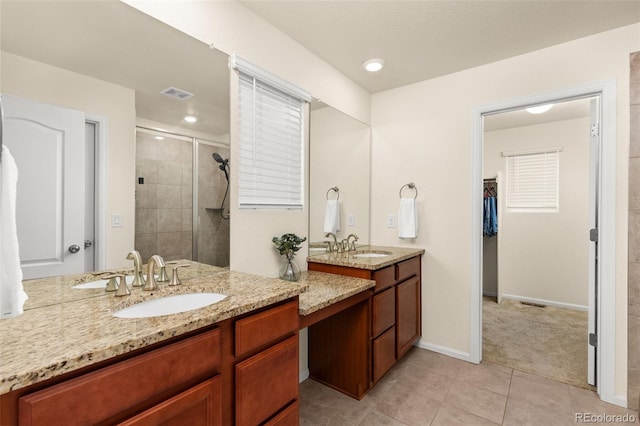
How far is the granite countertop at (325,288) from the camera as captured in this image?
5.02ft

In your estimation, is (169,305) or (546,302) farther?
(546,302)

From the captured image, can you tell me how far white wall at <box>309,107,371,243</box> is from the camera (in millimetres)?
2371

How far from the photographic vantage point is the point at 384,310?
216cm

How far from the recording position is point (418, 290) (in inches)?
108

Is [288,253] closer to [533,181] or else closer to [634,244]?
[634,244]

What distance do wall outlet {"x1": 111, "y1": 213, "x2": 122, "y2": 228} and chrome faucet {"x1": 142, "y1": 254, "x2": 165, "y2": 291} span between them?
7.5 inches

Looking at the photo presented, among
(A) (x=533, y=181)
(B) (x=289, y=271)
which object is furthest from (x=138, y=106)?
(A) (x=533, y=181)

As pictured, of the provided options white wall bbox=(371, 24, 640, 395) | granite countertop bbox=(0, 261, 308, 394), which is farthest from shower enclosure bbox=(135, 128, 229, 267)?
white wall bbox=(371, 24, 640, 395)

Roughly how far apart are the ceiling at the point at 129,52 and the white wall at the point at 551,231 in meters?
3.87

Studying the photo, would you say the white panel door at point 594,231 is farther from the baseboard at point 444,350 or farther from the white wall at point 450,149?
the baseboard at point 444,350

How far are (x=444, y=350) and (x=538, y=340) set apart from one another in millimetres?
1022

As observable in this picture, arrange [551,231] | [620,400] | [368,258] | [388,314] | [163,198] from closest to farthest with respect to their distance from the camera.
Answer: [163,198]
[620,400]
[388,314]
[368,258]
[551,231]

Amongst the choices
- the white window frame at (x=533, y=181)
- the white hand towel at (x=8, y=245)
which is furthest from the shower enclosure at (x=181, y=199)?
the white window frame at (x=533, y=181)

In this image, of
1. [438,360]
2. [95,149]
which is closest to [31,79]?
[95,149]
